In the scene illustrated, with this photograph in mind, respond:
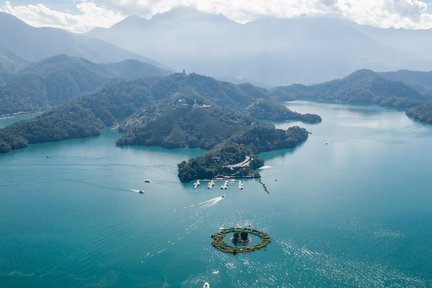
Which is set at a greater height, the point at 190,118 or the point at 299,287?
the point at 190,118

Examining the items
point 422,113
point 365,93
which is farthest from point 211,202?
point 365,93

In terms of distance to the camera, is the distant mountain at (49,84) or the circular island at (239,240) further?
the distant mountain at (49,84)

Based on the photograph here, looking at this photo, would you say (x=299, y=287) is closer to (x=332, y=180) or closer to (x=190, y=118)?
(x=332, y=180)

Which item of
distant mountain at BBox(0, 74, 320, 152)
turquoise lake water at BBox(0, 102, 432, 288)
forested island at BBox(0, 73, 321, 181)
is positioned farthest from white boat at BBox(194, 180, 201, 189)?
distant mountain at BBox(0, 74, 320, 152)

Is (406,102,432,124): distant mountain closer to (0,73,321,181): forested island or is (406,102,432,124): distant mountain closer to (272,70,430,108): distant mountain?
(272,70,430,108): distant mountain

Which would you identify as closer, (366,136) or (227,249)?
(227,249)

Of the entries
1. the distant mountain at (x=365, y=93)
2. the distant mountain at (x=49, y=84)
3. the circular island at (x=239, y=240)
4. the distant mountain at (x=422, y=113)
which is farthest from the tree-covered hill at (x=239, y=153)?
the distant mountain at (x=365, y=93)

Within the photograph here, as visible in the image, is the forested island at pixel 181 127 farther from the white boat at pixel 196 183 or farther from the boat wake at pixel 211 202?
the boat wake at pixel 211 202

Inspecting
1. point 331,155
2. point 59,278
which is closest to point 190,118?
point 331,155
